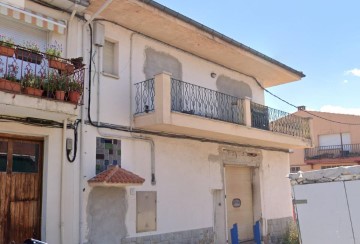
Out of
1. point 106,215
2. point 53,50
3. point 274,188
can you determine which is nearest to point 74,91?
point 53,50

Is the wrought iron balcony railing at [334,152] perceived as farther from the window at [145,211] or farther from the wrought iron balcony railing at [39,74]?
the wrought iron balcony railing at [39,74]

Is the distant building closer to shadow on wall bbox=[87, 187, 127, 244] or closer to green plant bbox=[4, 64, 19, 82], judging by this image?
shadow on wall bbox=[87, 187, 127, 244]

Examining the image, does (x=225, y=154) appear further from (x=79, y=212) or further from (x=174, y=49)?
(x=79, y=212)

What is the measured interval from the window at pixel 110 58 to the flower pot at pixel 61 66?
6.89 ft

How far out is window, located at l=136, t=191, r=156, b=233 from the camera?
11227 millimetres

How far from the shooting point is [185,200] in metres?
12.8

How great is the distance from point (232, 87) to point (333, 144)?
2711 centimetres

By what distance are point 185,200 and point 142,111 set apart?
3347mm

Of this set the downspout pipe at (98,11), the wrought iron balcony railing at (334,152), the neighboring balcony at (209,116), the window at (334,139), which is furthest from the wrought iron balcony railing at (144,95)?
the window at (334,139)

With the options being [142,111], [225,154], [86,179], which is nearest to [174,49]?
[142,111]

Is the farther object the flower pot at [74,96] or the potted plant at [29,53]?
the flower pot at [74,96]

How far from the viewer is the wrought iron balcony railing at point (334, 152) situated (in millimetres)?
37787

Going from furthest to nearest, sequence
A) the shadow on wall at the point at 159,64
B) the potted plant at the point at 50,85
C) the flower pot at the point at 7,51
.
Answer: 1. the shadow on wall at the point at 159,64
2. the potted plant at the point at 50,85
3. the flower pot at the point at 7,51

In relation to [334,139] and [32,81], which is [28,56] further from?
[334,139]
